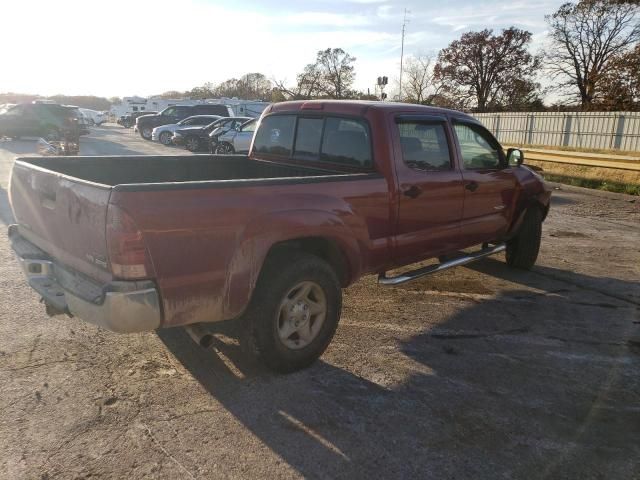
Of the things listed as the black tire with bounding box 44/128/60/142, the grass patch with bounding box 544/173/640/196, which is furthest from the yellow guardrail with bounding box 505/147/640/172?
the black tire with bounding box 44/128/60/142

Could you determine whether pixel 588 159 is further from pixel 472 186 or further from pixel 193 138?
pixel 193 138

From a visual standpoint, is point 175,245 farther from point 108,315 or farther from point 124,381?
point 124,381

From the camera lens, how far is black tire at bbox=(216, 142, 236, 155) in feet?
62.5

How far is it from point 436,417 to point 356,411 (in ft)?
1.64

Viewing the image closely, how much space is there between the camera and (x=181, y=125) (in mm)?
23969

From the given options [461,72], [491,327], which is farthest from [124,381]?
[461,72]

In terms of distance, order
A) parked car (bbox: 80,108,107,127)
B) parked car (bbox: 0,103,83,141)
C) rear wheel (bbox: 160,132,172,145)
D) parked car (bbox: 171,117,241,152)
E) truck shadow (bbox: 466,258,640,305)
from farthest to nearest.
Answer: parked car (bbox: 80,108,107,127), rear wheel (bbox: 160,132,172,145), parked car (bbox: 0,103,83,141), parked car (bbox: 171,117,241,152), truck shadow (bbox: 466,258,640,305)

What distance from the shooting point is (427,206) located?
4.55 meters

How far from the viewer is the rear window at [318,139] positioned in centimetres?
440

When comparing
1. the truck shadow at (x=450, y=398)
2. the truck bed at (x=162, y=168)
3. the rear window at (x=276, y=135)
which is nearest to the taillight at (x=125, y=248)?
the truck shadow at (x=450, y=398)

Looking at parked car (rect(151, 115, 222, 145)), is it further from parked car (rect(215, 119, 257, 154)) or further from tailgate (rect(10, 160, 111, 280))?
tailgate (rect(10, 160, 111, 280))

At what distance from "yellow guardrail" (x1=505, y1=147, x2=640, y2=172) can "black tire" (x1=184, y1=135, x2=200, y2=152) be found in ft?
43.4

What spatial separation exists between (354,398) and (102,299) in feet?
5.56

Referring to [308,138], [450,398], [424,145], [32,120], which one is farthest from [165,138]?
[450,398]
